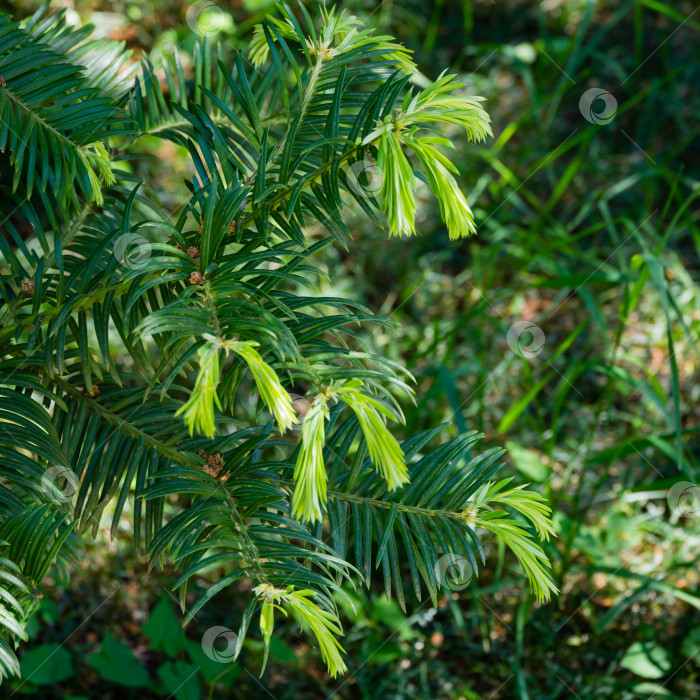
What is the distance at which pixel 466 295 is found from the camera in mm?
2398

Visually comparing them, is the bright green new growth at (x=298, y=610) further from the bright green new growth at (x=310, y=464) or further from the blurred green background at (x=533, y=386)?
the blurred green background at (x=533, y=386)

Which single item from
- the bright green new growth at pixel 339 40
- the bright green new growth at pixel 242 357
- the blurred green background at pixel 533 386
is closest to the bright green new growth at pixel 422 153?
the bright green new growth at pixel 242 357

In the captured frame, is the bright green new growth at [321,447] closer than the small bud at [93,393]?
Yes

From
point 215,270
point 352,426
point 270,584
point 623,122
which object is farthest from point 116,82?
point 623,122

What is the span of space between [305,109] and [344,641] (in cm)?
130

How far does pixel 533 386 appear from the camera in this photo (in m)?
1.85

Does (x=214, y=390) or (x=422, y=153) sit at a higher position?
(x=422, y=153)

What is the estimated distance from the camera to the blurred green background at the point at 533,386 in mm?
1537

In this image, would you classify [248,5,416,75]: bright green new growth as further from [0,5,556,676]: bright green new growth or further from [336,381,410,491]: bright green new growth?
[336,381,410,491]: bright green new growth

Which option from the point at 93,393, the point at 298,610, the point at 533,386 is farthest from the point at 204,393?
the point at 533,386

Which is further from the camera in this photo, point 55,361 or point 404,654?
point 404,654

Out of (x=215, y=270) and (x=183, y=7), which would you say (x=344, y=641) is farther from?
(x=183, y=7)

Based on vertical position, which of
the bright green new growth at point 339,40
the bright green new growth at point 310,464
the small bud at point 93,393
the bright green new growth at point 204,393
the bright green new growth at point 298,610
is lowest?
the bright green new growth at point 298,610

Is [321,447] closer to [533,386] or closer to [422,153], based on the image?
[422,153]
